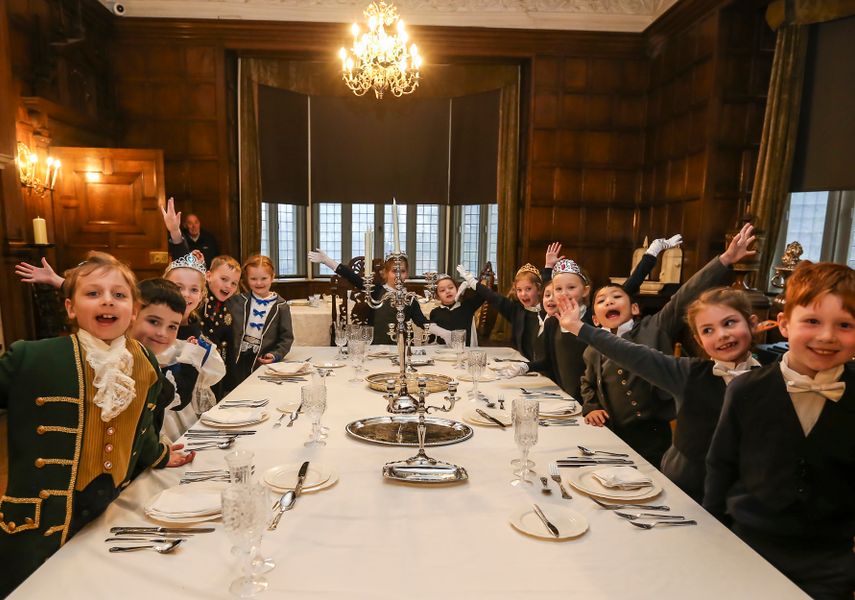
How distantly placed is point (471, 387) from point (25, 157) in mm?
4496

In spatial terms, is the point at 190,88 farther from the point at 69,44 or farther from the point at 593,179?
the point at 593,179

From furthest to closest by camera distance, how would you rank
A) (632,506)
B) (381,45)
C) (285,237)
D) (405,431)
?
(285,237)
(381,45)
(405,431)
(632,506)

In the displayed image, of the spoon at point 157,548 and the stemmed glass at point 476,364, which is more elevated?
the stemmed glass at point 476,364

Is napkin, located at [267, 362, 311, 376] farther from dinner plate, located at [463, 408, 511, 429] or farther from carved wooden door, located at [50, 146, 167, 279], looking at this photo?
carved wooden door, located at [50, 146, 167, 279]

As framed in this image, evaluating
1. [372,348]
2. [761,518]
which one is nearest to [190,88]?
[372,348]

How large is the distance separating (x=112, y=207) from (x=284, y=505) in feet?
16.9

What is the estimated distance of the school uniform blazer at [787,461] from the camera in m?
1.41

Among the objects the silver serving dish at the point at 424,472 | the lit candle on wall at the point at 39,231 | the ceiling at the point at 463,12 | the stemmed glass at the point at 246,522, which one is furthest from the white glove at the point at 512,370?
the ceiling at the point at 463,12

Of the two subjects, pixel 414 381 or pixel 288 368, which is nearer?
pixel 414 381

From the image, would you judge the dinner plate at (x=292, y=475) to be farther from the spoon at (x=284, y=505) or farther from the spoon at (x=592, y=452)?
the spoon at (x=592, y=452)

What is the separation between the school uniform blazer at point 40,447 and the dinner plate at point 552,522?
1.03 metres

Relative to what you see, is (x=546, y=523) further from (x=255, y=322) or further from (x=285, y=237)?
(x=285, y=237)

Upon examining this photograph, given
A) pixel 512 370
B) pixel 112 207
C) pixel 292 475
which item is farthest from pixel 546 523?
pixel 112 207

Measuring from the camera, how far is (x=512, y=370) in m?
2.71
